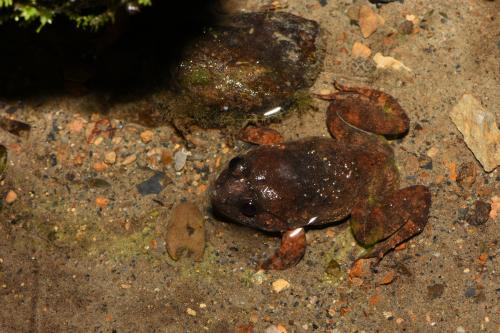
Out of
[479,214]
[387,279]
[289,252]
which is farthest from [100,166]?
[479,214]

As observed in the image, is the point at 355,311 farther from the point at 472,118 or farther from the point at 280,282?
the point at 472,118

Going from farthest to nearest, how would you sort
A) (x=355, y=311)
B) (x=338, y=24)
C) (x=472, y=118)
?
(x=338, y=24) < (x=472, y=118) < (x=355, y=311)

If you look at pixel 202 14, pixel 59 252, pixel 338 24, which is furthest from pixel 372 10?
pixel 59 252

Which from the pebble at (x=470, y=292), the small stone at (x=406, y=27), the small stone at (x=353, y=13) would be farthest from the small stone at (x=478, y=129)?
the small stone at (x=353, y=13)

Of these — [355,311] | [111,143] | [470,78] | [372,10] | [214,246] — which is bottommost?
[355,311]

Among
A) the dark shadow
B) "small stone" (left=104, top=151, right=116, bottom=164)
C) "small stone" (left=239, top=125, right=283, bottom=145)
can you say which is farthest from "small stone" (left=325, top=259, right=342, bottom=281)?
the dark shadow

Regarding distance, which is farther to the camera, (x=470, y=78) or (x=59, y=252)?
(x=470, y=78)

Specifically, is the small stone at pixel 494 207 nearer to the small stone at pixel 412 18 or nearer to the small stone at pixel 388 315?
the small stone at pixel 388 315

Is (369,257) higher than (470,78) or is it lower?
lower

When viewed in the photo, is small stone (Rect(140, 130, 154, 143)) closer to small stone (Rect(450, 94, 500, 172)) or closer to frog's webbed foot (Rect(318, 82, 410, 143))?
frog's webbed foot (Rect(318, 82, 410, 143))
